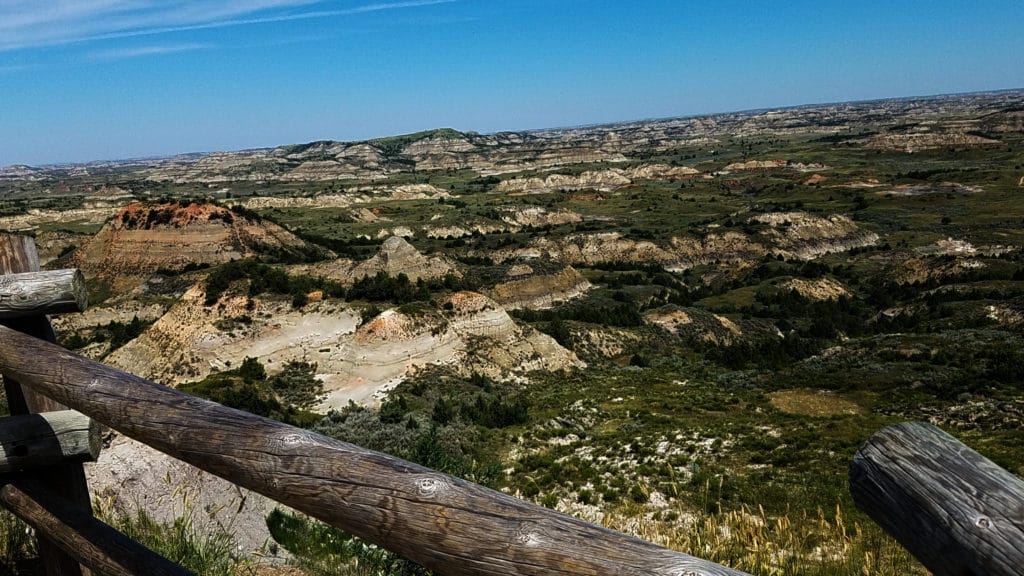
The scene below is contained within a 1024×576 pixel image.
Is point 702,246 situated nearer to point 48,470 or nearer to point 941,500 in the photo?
point 48,470

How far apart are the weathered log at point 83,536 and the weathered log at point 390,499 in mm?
561

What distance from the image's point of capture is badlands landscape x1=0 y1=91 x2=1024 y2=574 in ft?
24.9

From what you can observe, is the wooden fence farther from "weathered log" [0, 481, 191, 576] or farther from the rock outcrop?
the rock outcrop

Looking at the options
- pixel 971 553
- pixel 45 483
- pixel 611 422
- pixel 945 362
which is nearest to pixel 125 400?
pixel 45 483

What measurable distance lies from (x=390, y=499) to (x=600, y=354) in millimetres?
37747

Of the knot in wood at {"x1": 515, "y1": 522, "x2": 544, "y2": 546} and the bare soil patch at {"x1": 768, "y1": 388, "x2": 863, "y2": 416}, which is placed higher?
the knot in wood at {"x1": 515, "y1": 522, "x2": 544, "y2": 546}

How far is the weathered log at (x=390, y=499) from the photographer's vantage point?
150cm

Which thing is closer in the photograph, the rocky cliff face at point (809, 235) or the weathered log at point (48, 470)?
the weathered log at point (48, 470)

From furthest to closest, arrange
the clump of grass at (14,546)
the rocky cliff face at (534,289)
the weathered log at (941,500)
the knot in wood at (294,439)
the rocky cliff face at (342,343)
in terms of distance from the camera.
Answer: the rocky cliff face at (534,289) → the rocky cliff face at (342,343) → the clump of grass at (14,546) → the knot in wood at (294,439) → the weathered log at (941,500)

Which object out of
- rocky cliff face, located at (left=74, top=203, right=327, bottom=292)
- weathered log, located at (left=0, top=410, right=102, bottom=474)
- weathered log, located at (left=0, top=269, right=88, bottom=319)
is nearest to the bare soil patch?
weathered log, located at (left=0, top=410, right=102, bottom=474)

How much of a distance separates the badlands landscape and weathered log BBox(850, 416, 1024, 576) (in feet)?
8.04

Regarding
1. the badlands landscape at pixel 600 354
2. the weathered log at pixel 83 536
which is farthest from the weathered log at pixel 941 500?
the weathered log at pixel 83 536

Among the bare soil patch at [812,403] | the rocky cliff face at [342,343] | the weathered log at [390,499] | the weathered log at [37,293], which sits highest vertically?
the weathered log at [37,293]

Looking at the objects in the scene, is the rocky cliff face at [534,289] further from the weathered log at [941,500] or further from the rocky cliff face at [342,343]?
the weathered log at [941,500]
